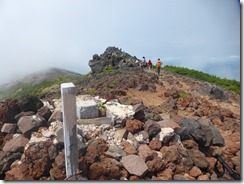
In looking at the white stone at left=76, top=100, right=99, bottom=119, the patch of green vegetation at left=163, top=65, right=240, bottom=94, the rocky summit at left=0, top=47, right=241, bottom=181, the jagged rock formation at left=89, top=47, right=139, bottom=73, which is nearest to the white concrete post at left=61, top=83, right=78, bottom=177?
the rocky summit at left=0, top=47, right=241, bottom=181

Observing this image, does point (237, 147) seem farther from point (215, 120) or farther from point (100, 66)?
point (100, 66)

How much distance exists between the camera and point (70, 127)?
5473mm

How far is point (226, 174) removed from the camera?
6754mm

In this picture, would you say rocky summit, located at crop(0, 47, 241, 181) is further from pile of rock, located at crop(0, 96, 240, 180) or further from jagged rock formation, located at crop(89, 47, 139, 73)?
jagged rock formation, located at crop(89, 47, 139, 73)

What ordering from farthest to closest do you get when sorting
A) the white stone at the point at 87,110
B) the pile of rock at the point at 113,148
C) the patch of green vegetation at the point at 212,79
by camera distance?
the patch of green vegetation at the point at 212,79, the white stone at the point at 87,110, the pile of rock at the point at 113,148

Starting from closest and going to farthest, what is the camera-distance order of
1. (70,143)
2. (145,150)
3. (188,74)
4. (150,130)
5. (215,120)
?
(70,143), (145,150), (150,130), (215,120), (188,74)

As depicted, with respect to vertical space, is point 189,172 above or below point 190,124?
below

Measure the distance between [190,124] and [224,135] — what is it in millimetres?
1341

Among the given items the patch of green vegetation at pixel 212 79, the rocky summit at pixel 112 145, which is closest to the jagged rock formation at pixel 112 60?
the patch of green vegetation at pixel 212 79

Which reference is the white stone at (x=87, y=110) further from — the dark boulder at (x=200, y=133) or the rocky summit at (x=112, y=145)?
the dark boulder at (x=200, y=133)

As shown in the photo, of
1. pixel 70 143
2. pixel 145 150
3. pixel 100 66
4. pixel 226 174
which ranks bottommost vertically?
pixel 226 174

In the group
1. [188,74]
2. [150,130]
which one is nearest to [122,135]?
[150,130]

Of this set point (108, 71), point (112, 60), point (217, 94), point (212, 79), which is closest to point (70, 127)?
point (217, 94)

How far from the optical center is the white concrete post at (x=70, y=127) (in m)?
5.29
